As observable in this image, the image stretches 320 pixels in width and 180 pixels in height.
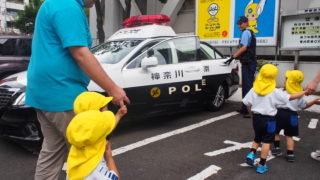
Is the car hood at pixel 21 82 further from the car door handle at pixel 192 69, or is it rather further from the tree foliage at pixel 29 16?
the tree foliage at pixel 29 16

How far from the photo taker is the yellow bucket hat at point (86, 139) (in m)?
1.59

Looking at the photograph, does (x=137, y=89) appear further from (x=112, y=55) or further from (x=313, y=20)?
(x=313, y=20)

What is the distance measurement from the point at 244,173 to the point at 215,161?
1.33 ft

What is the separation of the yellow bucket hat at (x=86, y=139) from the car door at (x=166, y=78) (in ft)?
8.35

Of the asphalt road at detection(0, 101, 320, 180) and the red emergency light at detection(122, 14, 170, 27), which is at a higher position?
the red emergency light at detection(122, 14, 170, 27)

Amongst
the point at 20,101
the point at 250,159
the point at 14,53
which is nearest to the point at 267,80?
the point at 250,159

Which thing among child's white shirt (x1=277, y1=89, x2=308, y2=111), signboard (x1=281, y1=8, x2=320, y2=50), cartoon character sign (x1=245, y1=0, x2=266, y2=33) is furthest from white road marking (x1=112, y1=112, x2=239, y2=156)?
cartoon character sign (x1=245, y1=0, x2=266, y2=33)

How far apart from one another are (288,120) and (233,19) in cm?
661

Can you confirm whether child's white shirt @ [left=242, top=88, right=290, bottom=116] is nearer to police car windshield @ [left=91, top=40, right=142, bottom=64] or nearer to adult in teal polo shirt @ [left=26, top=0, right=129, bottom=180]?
adult in teal polo shirt @ [left=26, top=0, right=129, bottom=180]

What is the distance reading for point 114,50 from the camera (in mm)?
4781

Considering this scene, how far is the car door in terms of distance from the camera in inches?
171

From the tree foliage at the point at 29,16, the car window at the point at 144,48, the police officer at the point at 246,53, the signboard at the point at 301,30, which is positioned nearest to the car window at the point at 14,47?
the car window at the point at 144,48

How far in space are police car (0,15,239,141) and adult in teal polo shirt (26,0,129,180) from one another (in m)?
1.73

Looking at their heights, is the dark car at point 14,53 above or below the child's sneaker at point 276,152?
above
